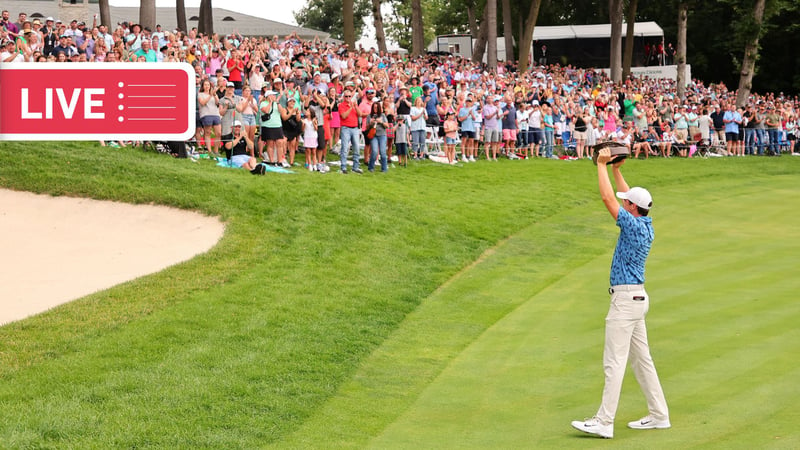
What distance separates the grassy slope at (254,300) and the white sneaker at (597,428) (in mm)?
2227

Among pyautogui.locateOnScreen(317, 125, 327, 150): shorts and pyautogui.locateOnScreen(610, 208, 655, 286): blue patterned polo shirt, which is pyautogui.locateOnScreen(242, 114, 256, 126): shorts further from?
pyautogui.locateOnScreen(610, 208, 655, 286): blue patterned polo shirt

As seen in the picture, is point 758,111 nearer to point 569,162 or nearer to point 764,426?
point 569,162

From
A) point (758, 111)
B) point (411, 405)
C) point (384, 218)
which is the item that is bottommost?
point (411, 405)

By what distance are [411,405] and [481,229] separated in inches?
473

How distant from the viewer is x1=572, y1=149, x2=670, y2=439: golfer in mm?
10281

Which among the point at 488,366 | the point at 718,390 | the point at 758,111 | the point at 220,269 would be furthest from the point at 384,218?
the point at 758,111

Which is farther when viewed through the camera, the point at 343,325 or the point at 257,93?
the point at 257,93

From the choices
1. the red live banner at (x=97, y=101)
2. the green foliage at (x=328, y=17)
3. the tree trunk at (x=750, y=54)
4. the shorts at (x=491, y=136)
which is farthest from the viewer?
the green foliage at (x=328, y=17)

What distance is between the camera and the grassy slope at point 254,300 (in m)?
11.5

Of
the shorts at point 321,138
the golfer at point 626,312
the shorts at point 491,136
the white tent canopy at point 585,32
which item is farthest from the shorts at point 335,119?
the white tent canopy at point 585,32

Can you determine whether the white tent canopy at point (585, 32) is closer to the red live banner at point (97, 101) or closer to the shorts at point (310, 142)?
the shorts at point (310, 142)

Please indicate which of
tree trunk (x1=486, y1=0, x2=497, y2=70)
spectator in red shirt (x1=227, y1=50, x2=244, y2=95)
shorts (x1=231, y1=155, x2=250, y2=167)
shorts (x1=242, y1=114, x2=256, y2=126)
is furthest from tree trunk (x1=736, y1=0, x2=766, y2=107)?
shorts (x1=231, y1=155, x2=250, y2=167)

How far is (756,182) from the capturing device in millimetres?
34594

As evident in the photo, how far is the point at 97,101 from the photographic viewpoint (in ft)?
26.9
